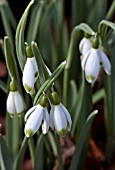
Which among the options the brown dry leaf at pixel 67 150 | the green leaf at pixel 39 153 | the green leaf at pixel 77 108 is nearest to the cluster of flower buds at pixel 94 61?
the green leaf at pixel 39 153

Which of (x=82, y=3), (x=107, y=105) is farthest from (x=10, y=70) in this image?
(x=82, y=3)

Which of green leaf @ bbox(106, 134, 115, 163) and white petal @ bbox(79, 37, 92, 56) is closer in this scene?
white petal @ bbox(79, 37, 92, 56)

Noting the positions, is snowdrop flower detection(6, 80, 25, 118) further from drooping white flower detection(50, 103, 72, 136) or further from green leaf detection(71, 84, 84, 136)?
green leaf detection(71, 84, 84, 136)

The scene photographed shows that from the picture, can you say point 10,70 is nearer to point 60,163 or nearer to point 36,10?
point 60,163

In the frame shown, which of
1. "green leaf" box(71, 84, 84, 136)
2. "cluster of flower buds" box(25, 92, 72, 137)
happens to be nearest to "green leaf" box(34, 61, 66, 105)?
"cluster of flower buds" box(25, 92, 72, 137)

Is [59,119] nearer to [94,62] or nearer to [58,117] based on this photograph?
[58,117]

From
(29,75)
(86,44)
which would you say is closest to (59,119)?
(29,75)

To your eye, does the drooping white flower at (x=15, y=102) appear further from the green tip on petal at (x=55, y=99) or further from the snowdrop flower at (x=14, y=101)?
the green tip on petal at (x=55, y=99)
